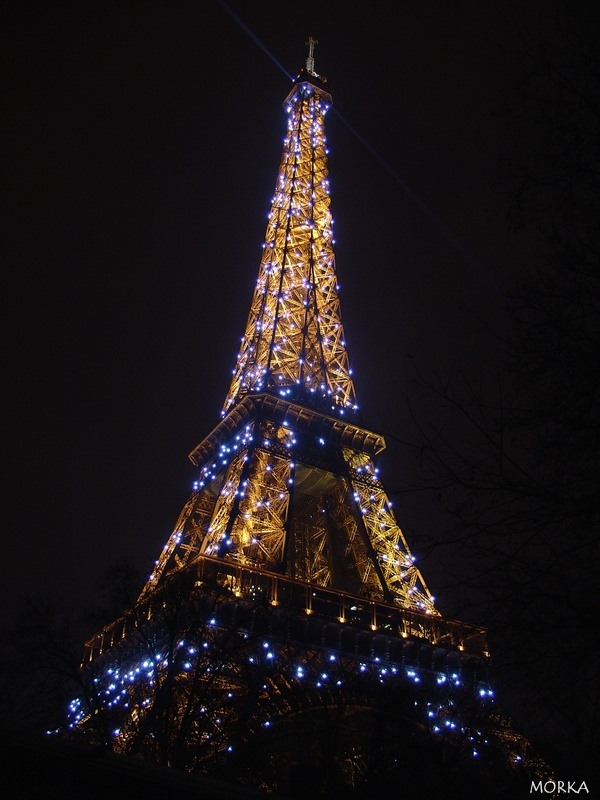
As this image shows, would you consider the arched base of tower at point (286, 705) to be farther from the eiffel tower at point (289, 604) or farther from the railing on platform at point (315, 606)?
the railing on platform at point (315, 606)

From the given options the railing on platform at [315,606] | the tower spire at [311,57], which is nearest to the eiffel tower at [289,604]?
the railing on platform at [315,606]

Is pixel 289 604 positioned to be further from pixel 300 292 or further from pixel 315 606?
pixel 300 292

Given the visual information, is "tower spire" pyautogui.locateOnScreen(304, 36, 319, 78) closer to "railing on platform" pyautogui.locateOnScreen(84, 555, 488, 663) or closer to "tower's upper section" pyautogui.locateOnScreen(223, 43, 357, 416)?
"tower's upper section" pyautogui.locateOnScreen(223, 43, 357, 416)

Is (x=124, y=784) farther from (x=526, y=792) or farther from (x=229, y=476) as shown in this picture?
(x=229, y=476)

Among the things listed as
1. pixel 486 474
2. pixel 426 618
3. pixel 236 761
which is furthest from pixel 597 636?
pixel 426 618

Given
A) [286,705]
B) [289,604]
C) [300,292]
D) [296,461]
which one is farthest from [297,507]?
[286,705]
